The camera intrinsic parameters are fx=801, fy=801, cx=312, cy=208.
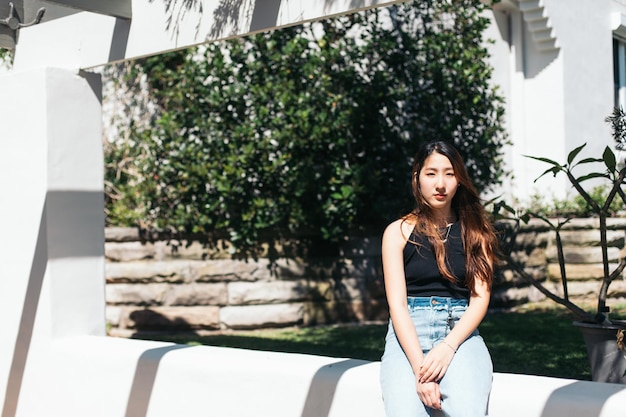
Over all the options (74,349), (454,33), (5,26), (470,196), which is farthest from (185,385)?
(454,33)

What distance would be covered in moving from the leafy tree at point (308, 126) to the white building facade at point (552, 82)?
1862 mm

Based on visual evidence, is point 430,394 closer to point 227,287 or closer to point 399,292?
point 399,292

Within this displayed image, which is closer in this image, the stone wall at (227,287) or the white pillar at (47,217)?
the white pillar at (47,217)

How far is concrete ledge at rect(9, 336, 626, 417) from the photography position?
2.72 meters

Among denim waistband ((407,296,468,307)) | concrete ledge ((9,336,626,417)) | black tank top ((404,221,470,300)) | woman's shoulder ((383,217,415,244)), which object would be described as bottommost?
concrete ledge ((9,336,626,417))

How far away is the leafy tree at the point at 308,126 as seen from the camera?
775 centimetres

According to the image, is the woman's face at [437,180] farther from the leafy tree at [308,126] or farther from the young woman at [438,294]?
the leafy tree at [308,126]

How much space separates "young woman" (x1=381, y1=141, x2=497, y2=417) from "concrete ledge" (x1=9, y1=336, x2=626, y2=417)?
19 centimetres

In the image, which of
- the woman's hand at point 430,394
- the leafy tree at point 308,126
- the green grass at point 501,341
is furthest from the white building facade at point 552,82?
the woman's hand at point 430,394

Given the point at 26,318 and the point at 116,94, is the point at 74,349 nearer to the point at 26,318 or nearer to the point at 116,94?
the point at 26,318

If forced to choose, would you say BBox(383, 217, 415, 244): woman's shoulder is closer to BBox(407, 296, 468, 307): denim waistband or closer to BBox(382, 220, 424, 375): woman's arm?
BBox(382, 220, 424, 375): woman's arm

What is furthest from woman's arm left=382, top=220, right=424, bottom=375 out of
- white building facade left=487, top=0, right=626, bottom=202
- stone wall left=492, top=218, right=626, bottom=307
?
white building facade left=487, top=0, right=626, bottom=202

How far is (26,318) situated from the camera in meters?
4.36

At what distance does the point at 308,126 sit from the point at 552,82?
418 centimetres
